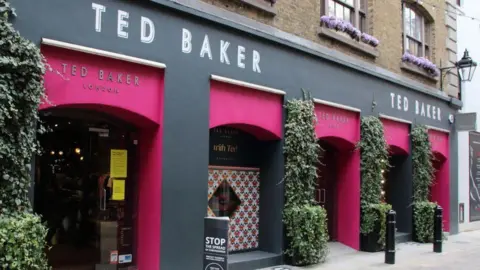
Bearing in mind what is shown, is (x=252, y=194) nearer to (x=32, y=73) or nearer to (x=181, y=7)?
(x=181, y=7)

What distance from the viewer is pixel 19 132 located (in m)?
5.84

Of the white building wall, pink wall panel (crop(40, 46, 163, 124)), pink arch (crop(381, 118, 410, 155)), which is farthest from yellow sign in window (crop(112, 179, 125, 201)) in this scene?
the white building wall

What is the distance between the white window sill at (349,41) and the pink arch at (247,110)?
2311 millimetres

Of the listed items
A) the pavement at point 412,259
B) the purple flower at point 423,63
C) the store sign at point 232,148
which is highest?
the purple flower at point 423,63

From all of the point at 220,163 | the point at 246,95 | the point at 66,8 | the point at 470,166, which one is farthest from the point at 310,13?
the point at 470,166

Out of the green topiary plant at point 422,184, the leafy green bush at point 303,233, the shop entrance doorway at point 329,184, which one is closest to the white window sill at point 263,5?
the leafy green bush at point 303,233

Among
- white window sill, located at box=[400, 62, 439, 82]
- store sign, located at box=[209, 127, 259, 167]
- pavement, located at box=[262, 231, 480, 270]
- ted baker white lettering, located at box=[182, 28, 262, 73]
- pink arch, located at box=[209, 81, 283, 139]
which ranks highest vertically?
white window sill, located at box=[400, 62, 439, 82]

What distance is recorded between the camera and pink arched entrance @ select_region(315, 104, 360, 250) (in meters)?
11.9

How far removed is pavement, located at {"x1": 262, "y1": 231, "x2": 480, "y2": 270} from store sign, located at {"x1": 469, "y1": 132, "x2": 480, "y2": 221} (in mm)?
4617

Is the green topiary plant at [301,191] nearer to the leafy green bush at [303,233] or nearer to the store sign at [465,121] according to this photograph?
the leafy green bush at [303,233]

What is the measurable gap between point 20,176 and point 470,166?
53.9 ft

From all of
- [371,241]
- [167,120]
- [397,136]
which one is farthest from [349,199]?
[167,120]

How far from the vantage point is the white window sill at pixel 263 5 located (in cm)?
937

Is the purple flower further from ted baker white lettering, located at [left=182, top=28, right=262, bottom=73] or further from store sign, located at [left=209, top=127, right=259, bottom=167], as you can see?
ted baker white lettering, located at [left=182, top=28, right=262, bottom=73]
